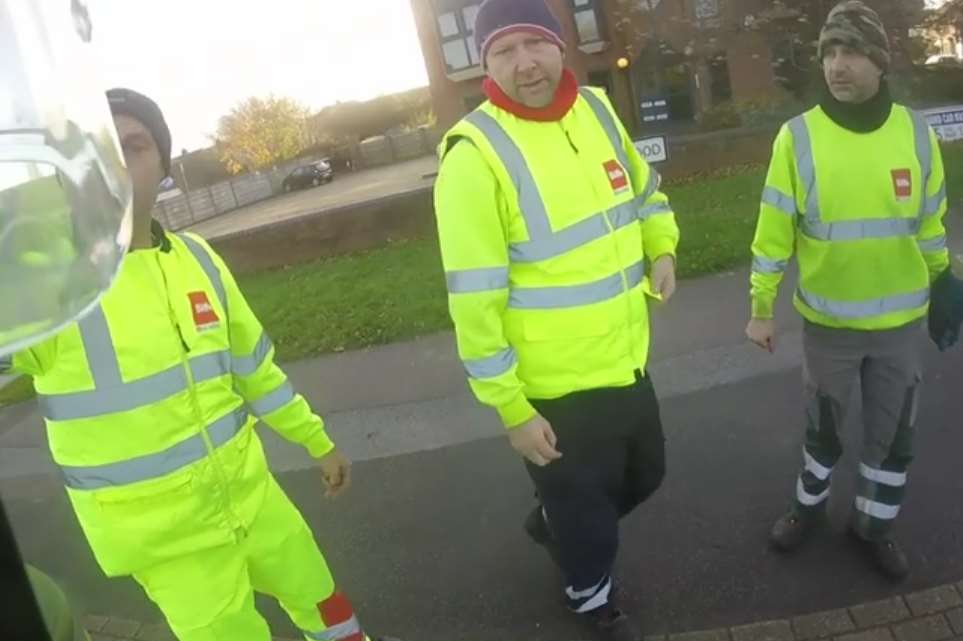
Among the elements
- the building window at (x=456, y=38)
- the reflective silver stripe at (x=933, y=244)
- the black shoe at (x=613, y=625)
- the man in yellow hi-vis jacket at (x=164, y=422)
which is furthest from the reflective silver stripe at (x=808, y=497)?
the building window at (x=456, y=38)

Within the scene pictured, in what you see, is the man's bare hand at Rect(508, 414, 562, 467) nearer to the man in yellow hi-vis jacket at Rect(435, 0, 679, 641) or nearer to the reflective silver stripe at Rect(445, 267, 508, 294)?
the man in yellow hi-vis jacket at Rect(435, 0, 679, 641)

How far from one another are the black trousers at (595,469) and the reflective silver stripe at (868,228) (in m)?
0.79

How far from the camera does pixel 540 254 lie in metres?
2.51

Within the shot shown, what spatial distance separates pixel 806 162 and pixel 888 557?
58.2 inches

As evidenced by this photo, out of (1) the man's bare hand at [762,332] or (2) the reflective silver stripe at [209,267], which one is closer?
(2) the reflective silver stripe at [209,267]

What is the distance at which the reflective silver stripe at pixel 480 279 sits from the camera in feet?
7.95

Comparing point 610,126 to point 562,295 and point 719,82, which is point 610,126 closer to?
point 562,295

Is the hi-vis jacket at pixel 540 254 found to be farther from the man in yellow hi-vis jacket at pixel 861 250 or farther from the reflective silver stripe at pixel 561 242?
the man in yellow hi-vis jacket at pixel 861 250

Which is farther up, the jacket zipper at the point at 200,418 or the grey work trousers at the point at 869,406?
the jacket zipper at the point at 200,418

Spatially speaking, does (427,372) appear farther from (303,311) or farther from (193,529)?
(193,529)

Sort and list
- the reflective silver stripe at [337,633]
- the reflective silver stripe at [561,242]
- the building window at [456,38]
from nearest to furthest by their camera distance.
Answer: the reflective silver stripe at [561,242] < the reflective silver stripe at [337,633] < the building window at [456,38]

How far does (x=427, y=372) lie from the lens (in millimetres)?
6297

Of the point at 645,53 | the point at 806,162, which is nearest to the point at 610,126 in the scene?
the point at 806,162

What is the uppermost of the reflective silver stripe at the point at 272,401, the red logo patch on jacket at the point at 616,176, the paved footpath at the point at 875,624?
the red logo patch on jacket at the point at 616,176
